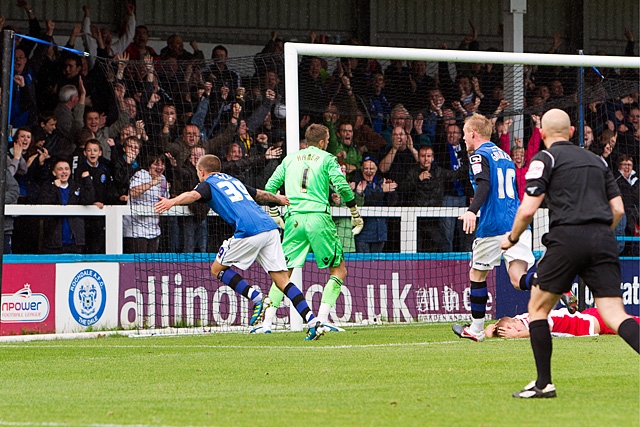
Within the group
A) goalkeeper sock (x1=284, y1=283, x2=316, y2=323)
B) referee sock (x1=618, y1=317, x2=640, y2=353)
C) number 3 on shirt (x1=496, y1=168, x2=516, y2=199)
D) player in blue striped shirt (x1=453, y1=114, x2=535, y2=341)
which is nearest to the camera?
referee sock (x1=618, y1=317, x2=640, y2=353)

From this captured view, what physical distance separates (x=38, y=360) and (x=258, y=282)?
509 cm

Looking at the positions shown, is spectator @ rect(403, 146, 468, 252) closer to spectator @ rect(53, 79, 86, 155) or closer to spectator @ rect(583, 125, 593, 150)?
spectator @ rect(583, 125, 593, 150)

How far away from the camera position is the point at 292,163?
12.7 meters

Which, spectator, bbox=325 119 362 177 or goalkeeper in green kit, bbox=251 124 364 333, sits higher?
spectator, bbox=325 119 362 177

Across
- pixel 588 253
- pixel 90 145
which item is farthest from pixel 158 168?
pixel 588 253

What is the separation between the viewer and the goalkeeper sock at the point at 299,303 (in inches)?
445

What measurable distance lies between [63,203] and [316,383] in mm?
7527

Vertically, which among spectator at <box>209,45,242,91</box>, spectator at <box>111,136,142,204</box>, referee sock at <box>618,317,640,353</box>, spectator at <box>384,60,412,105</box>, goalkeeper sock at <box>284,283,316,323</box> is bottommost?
goalkeeper sock at <box>284,283,316,323</box>

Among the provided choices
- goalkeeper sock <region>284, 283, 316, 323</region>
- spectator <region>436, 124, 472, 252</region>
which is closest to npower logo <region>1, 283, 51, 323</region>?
goalkeeper sock <region>284, 283, 316, 323</region>

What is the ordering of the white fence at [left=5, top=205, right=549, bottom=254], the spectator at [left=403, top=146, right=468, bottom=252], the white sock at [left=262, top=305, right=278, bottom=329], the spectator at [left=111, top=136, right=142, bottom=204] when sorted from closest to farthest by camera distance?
1. the white sock at [left=262, top=305, right=278, bottom=329]
2. the white fence at [left=5, top=205, right=549, bottom=254]
3. the spectator at [left=111, top=136, right=142, bottom=204]
4. the spectator at [left=403, top=146, right=468, bottom=252]

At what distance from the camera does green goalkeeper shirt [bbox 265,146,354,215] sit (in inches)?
495

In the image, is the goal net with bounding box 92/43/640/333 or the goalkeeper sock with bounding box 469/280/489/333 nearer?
the goalkeeper sock with bounding box 469/280/489/333

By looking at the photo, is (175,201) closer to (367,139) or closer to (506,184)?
(506,184)

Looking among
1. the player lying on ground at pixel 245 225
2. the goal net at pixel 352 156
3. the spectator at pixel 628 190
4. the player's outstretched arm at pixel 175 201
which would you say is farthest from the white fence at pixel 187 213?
the player's outstretched arm at pixel 175 201
